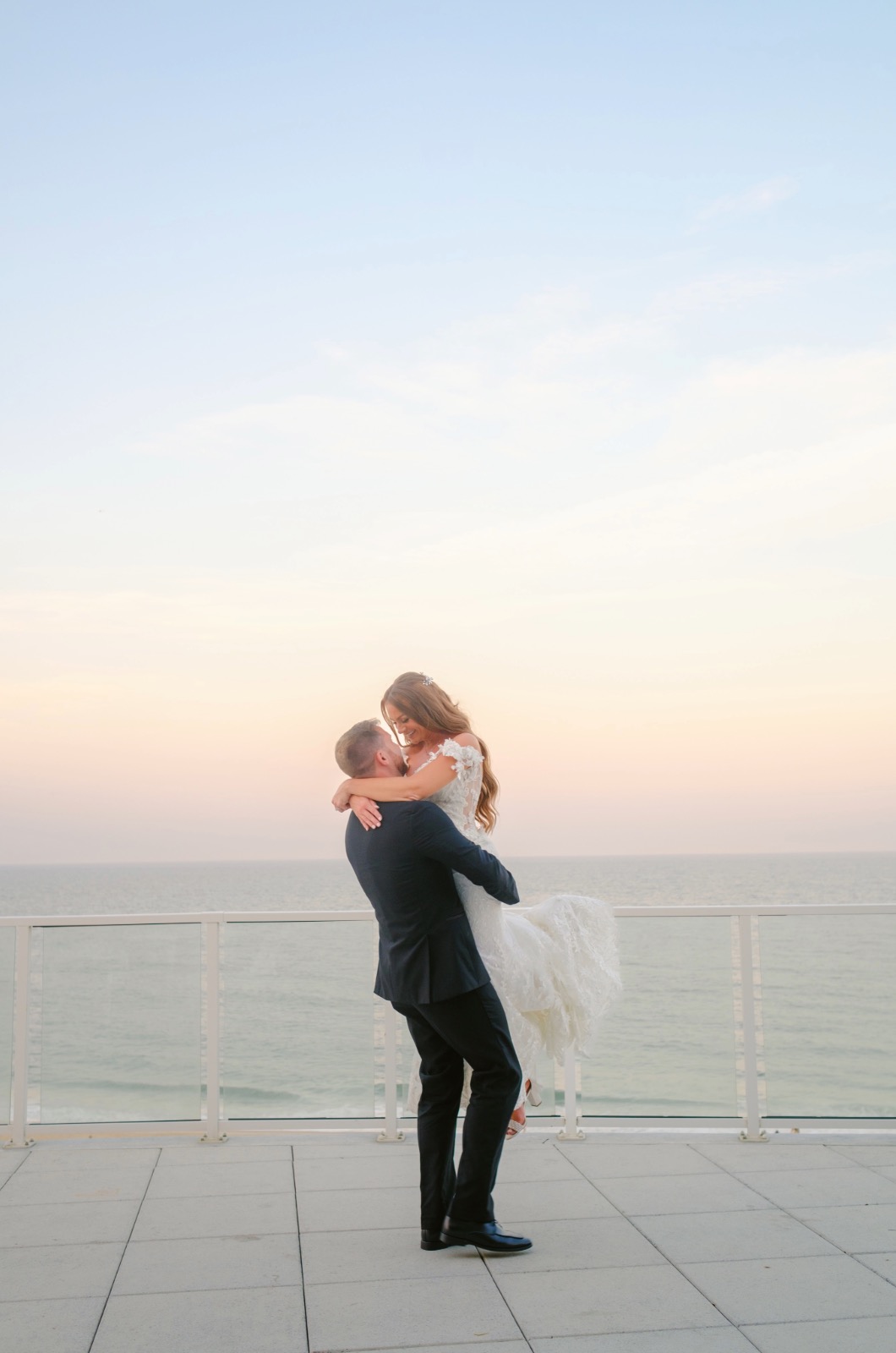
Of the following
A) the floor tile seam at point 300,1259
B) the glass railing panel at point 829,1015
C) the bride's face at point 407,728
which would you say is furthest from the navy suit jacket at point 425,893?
the glass railing panel at point 829,1015

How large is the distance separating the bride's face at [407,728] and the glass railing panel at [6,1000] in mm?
2365

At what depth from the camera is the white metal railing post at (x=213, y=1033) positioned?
4.64 meters

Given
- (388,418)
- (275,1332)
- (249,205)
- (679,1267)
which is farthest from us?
(388,418)

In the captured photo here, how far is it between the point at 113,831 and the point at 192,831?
2.44 m

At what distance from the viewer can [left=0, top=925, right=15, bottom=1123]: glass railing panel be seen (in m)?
4.60

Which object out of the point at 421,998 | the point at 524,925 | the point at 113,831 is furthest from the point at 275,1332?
the point at 113,831

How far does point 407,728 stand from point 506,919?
2.37ft

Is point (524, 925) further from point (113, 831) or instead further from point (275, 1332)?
point (113, 831)

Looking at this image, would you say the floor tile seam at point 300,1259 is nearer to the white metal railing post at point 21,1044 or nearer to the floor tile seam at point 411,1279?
the floor tile seam at point 411,1279

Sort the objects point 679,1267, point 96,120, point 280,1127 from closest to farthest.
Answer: point 679,1267 → point 280,1127 → point 96,120

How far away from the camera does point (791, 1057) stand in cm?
468

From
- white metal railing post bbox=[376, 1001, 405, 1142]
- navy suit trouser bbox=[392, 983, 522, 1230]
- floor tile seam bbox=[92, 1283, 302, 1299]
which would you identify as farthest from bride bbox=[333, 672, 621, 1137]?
white metal railing post bbox=[376, 1001, 405, 1142]

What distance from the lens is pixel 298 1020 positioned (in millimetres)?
4832

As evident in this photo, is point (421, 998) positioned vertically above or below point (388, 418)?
below
